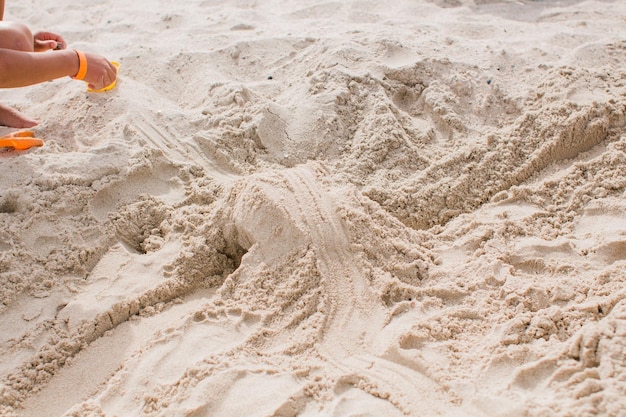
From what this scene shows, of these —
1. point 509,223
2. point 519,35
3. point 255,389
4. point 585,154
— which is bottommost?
point 255,389

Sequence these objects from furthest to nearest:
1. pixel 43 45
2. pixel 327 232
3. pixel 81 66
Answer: pixel 43 45 < pixel 81 66 < pixel 327 232

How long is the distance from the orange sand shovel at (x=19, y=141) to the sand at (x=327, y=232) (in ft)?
0.31

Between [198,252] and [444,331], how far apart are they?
0.94m

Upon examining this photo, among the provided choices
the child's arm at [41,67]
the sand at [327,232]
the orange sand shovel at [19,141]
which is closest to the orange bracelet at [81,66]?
the child's arm at [41,67]

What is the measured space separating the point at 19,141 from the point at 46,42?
74 centimetres

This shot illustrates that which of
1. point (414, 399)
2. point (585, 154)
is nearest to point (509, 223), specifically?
point (585, 154)

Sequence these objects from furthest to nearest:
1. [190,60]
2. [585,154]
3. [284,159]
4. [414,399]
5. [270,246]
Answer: [190,60], [284,159], [585,154], [270,246], [414,399]

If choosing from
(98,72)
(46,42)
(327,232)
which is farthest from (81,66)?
(327,232)

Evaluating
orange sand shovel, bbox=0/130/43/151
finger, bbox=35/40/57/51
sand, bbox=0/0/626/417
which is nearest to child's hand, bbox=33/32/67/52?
finger, bbox=35/40/57/51

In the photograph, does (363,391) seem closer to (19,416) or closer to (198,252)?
(198,252)

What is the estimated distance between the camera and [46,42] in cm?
267

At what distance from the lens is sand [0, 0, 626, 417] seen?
54.9 inches

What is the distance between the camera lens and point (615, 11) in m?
3.47

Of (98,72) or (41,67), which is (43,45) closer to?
(98,72)
